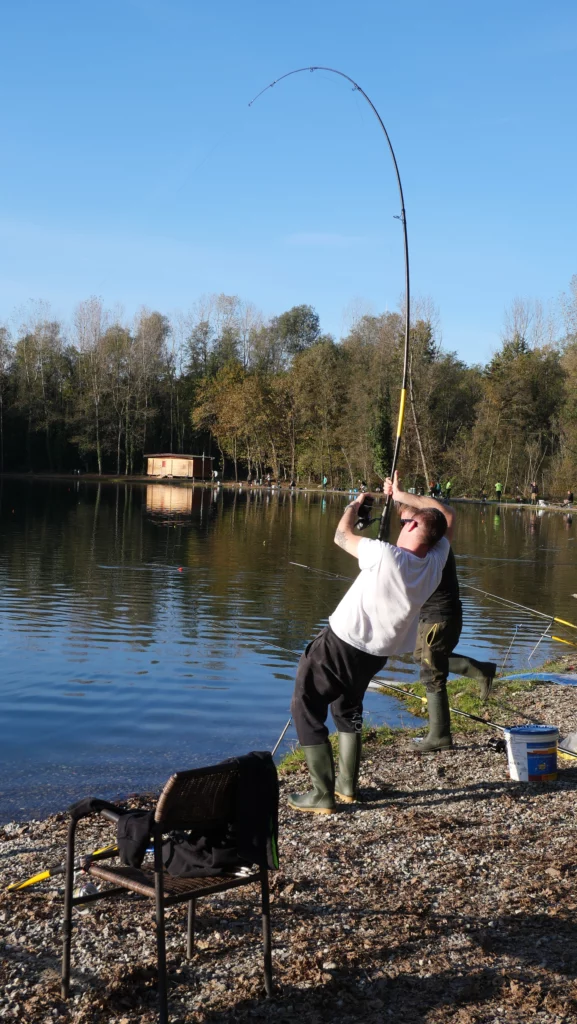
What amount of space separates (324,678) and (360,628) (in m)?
0.42

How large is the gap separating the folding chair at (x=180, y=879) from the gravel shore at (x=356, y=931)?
0.20 metres

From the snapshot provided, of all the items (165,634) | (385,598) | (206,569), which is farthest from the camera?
(206,569)

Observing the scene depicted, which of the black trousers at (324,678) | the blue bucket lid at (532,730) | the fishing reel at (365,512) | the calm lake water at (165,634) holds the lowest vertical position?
the calm lake water at (165,634)

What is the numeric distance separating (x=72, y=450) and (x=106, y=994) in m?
93.8

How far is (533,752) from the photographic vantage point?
6.56 meters

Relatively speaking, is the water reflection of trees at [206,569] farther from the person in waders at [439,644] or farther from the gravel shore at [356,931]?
the gravel shore at [356,931]

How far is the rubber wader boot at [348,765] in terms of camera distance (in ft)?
20.3

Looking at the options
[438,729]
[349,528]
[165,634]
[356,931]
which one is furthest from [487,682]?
[165,634]

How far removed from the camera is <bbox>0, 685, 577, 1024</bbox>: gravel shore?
3.66 meters

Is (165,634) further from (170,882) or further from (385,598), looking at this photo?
(170,882)

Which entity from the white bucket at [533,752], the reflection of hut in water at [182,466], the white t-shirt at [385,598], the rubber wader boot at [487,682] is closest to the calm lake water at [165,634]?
the rubber wader boot at [487,682]

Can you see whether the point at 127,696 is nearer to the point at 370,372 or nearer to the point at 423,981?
the point at 423,981

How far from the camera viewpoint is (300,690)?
5.71 m

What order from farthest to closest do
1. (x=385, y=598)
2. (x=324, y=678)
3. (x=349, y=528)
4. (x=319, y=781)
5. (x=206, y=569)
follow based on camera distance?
(x=206, y=569) → (x=319, y=781) → (x=324, y=678) → (x=349, y=528) → (x=385, y=598)
